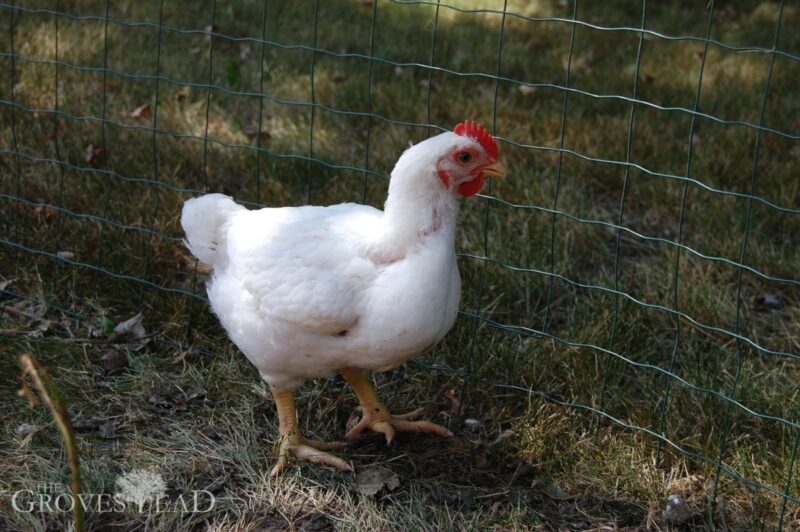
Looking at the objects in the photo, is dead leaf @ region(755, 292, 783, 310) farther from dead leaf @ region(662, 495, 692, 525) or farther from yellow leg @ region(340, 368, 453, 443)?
yellow leg @ region(340, 368, 453, 443)

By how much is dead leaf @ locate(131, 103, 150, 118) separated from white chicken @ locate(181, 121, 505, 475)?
2087 mm

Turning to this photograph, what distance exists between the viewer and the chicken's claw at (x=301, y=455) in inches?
117

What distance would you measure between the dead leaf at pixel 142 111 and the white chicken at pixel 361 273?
2.09 metres

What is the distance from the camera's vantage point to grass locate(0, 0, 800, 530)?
9.53 feet

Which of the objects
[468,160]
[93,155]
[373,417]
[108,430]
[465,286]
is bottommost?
[108,430]

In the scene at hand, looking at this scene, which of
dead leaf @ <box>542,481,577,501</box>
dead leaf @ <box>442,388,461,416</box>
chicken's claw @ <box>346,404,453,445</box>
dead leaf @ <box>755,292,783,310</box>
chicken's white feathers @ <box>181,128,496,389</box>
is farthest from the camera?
dead leaf @ <box>755,292,783,310</box>

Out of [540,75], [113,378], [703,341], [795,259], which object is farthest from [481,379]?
[540,75]

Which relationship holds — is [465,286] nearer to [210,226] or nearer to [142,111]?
[210,226]

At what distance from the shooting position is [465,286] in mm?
3730

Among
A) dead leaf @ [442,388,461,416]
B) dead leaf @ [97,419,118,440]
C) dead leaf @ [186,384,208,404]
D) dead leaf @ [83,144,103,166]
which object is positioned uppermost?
dead leaf @ [83,144,103,166]

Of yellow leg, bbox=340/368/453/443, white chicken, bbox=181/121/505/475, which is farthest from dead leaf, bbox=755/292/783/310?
white chicken, bbox=181/121/505/475

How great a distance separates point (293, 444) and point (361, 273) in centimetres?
70

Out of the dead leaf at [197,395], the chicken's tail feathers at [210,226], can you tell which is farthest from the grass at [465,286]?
the chicken's tail feathers at [210,226]

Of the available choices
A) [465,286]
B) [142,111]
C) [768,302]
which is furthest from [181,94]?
[768,302]
